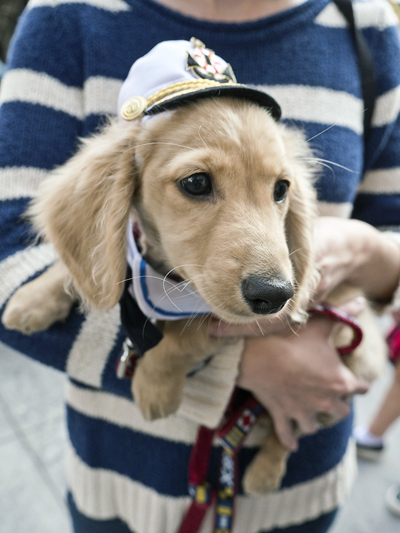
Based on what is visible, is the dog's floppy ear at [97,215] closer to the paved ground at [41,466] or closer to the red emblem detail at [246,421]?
the red emblem detail at [246,421]

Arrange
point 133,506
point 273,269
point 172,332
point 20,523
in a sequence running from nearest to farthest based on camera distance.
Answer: point 273,269, point 172,332, point 133,506, point 20,523

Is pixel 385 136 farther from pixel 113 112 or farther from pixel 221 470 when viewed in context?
pixel 221 470

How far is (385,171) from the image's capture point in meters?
1.11

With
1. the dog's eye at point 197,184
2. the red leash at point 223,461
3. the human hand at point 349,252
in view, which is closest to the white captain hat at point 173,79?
the dog's eye at point 197,184

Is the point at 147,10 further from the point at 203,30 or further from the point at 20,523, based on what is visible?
the point at 20,523

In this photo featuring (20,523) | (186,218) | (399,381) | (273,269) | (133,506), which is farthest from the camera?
(399,381)

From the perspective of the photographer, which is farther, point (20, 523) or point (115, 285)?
point (20, 523)

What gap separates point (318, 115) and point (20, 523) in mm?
2080

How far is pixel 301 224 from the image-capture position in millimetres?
932

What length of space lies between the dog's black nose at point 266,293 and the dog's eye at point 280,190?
233 millimetres

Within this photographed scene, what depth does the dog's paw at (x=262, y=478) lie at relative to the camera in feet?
3.32

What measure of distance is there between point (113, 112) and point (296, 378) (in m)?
0.73

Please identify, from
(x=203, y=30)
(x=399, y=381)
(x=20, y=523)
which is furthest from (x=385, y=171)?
(x=20, y=523)

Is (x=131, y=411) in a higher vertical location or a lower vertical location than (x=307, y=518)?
higher
